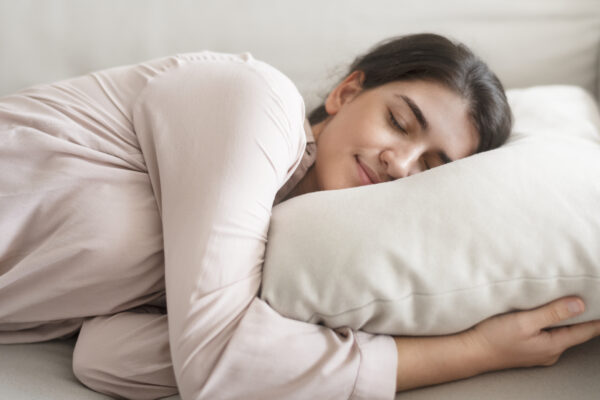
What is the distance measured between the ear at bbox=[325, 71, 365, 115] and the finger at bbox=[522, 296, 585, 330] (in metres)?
0.56

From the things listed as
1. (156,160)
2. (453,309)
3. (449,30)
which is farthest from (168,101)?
(449,30)

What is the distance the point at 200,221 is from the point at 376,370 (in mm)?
294

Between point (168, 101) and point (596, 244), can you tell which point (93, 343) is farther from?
point (596, 244)

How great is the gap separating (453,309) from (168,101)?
0.52 m

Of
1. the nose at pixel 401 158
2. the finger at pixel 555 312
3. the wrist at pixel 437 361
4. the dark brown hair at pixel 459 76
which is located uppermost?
the dark brown hair at pixel 459 76

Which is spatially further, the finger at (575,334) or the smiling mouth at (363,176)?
the smiling mouth at (363,176)

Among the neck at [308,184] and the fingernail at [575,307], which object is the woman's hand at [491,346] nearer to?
the fingernail at [575,307]

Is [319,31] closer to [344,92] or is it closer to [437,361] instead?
[344,92]

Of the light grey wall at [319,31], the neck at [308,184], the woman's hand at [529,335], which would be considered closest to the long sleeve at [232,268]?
the woman's hand at [529,335]

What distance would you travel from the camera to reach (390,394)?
68 cm

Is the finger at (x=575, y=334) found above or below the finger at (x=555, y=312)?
below

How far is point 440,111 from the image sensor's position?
37.9 inches

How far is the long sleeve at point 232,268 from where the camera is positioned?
0.66 meters

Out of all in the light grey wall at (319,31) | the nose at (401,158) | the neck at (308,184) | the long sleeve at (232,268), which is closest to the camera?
the long sleeve at (232,268)
